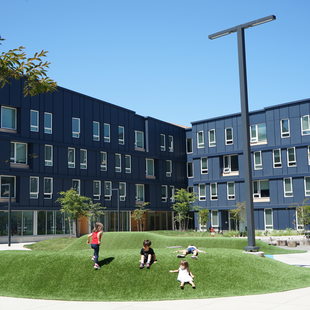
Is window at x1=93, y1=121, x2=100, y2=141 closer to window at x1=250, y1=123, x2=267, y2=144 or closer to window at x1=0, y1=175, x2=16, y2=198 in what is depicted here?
window at x1=0, y1=175, x2=16, y2=198

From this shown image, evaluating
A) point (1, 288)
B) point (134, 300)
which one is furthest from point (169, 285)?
point (1, 288)

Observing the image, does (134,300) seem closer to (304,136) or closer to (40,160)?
(40,160)

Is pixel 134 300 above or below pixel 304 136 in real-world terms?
below

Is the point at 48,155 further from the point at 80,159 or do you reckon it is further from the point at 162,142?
the point at 162,142

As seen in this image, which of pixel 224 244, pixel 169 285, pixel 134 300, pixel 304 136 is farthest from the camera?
pixel 304 136

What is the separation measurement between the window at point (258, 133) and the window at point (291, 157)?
3.36 metres

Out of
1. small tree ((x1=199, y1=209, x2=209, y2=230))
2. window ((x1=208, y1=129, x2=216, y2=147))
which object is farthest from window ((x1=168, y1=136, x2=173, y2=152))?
small tree ((x1=199, y1=209, x2=209, y2=230))

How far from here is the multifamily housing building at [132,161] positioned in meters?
46.8

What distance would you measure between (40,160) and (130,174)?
13331 mm

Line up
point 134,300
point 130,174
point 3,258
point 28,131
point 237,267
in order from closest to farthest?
1. point 134,300
2. point 237,267
3. point 3,258
4. point 28,131
5. point 130,174

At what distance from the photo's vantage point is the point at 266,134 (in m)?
55.2

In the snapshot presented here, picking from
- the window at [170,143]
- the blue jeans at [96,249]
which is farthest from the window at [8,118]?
the blue jeans at [96,249]

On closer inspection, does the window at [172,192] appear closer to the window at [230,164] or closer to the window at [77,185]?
the window at [230,164]

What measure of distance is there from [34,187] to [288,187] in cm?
2701
